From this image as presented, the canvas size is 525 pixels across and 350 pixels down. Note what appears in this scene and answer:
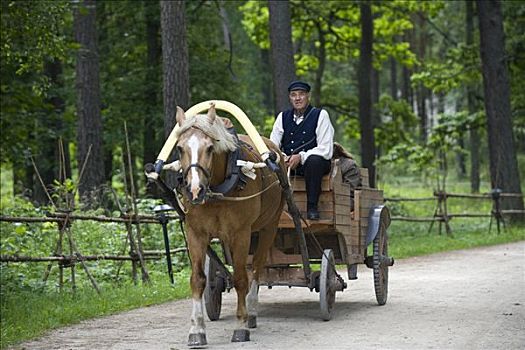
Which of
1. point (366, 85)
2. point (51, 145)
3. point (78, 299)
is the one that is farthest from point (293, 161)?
point (366, 85)

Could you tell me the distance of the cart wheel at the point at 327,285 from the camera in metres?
9.90

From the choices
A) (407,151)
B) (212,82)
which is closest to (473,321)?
(212,82)

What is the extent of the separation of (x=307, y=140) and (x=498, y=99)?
15.4 meters

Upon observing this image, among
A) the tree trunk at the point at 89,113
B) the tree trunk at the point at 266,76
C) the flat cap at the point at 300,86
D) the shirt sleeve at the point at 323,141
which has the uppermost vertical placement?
the tree trunk at the point at 266,76

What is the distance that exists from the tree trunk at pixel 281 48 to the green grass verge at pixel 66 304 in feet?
18.7

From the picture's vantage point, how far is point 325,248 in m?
11.1

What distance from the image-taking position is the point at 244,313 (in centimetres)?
889

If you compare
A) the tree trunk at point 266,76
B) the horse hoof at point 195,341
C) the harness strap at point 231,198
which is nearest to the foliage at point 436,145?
the tree trunk at point 266,76

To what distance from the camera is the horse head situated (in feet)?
26.7

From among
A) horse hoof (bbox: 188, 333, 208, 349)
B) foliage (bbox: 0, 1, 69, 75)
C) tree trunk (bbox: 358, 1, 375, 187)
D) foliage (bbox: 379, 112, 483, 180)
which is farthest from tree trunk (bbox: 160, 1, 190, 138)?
foliage (bbox: 379, 112, 483, 180)

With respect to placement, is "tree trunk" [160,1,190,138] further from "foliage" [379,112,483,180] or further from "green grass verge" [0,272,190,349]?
"foliage" [379,112,483,180]

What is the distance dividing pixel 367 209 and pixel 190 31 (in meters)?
14.9

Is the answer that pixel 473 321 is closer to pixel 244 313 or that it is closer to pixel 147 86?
pixel 244 313

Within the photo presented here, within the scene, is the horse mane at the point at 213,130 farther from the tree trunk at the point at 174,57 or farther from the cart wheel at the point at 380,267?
the tree trunk at the point at 174,57
